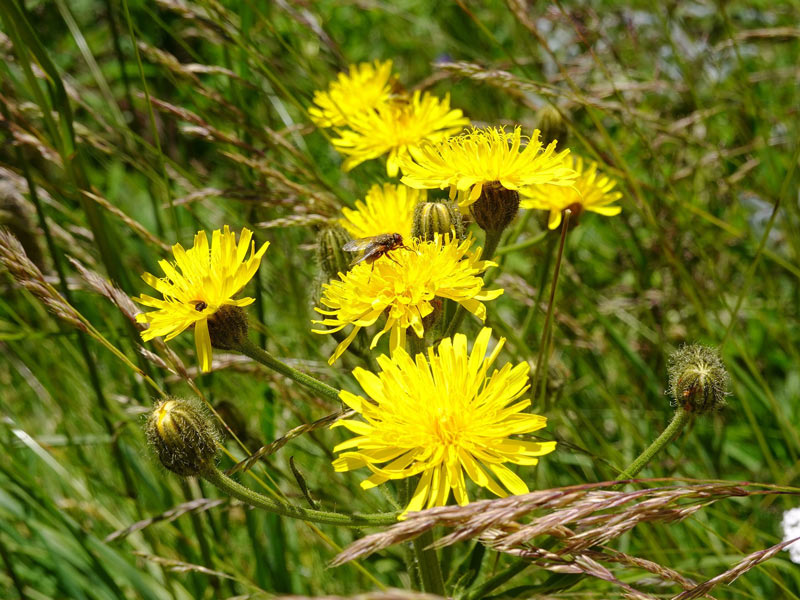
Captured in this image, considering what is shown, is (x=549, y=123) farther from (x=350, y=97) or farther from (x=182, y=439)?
(x=182, y=439)

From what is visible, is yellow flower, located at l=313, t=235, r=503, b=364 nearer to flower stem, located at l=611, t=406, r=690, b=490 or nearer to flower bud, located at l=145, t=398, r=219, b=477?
flower bud, located at l=145, t=398, r=219, b=477

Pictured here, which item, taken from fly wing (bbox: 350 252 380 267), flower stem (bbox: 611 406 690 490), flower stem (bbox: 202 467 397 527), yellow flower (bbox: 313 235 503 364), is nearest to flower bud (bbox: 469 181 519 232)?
yellow flower (bbox: 313 235 503 364)

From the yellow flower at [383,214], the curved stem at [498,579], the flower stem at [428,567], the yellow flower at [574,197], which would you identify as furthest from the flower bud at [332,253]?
the curved stem at [498,579]

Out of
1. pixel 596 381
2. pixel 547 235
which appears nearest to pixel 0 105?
pixel 547 235

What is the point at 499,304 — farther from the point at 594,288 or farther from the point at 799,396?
the point at 799,396

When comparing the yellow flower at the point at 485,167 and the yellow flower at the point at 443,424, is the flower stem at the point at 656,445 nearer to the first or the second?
the yellow flower at the point at 443,424

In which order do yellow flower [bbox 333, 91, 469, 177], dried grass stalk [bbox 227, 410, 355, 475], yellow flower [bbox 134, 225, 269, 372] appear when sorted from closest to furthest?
dried grass stalk [bbox 227, 410, 355, 475] < yellow flower [bbox 134, 225, 269, 372] < yellow flower [bbox 333, 91, 469, 177]
